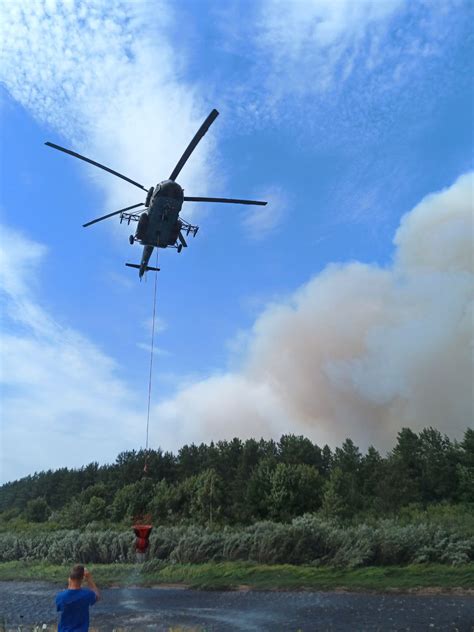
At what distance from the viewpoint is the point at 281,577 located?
2362cm

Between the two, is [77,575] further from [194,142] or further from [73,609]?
[194,142]

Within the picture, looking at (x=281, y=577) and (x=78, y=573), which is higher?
(x=78, y=573)

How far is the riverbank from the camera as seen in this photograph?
21.3m

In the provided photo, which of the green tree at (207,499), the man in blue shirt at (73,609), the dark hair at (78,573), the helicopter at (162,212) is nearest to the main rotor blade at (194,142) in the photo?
the helicopter at (162,212)

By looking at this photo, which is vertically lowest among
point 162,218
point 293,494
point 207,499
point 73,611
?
point 73,611

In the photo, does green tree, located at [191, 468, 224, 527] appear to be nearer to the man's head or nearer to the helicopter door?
the helicopter door

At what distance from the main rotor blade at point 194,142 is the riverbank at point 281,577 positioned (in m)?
18.5

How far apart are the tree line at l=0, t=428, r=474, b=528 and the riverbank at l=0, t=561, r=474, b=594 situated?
59.1ft

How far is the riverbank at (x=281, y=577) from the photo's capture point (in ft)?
70.0

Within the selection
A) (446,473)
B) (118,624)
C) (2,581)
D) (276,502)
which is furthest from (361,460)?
(118,624)

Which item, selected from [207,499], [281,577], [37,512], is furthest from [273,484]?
[37,512]

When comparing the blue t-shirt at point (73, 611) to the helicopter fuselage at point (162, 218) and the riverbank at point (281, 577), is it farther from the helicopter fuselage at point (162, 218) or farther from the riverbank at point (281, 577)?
the riverbank at point (281, 577)

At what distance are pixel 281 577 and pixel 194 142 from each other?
1987 cm

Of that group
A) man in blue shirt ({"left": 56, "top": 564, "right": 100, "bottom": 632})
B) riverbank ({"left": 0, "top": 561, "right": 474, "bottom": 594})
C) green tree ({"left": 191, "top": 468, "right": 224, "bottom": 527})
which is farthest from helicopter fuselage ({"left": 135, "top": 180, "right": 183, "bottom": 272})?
green tree ({"left": 191, "top": 468, "right": 224, "bottom": 527})
